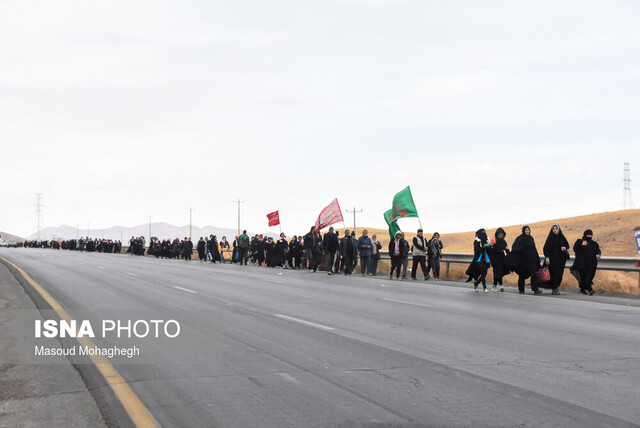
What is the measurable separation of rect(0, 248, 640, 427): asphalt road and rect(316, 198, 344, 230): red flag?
19.6m

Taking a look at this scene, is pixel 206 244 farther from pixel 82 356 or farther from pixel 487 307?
pixel 82 356

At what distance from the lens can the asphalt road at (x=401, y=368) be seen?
568 centimetres

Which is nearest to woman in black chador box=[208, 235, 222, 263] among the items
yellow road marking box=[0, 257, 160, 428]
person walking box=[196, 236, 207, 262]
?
person walking box=[196, 236, 207, 262]

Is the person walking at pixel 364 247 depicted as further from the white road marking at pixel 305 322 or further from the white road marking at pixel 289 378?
the white road marking at pixel 289 378

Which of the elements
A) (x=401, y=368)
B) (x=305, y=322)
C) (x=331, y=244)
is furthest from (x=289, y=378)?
(x=331, y=244)

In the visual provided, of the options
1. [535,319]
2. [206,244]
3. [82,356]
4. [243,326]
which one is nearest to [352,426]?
[82,356]

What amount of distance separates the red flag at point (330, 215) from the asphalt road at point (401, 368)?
1958cm

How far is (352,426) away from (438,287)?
1610 centimetres

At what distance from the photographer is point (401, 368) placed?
756cm

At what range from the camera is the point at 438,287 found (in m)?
21.0

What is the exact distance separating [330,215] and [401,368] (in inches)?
1092

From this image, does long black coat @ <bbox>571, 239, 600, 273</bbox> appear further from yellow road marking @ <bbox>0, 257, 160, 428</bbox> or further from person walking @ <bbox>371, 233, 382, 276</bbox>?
yellow road marking @ <bbox>0, 257, 160, 428</bbox>

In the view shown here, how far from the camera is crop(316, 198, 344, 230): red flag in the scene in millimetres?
34662

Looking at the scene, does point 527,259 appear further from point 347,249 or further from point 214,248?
point 214,248
